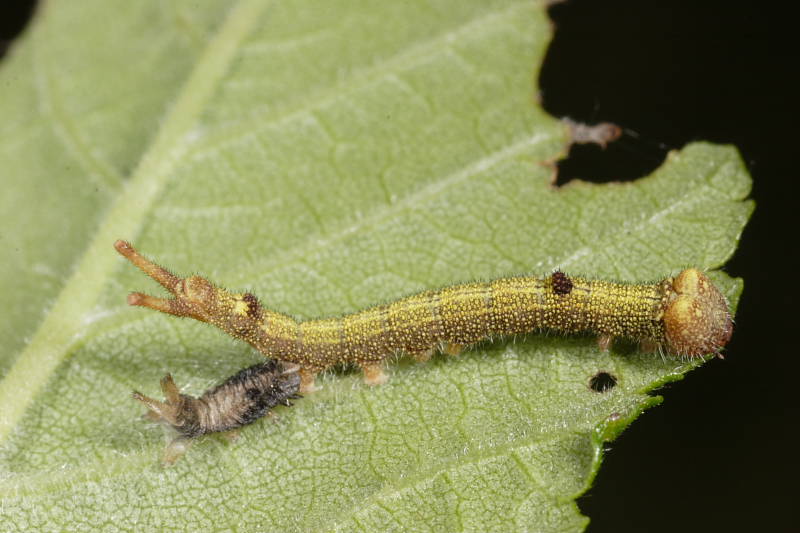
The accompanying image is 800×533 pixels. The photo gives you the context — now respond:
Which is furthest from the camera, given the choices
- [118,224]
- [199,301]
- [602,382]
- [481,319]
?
[118,224]

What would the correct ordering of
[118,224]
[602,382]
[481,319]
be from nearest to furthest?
[602,382]
[481,319]
[118,224]

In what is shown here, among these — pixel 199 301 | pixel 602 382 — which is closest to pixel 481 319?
pixel 602 382

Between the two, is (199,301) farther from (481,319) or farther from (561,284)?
(561,284)

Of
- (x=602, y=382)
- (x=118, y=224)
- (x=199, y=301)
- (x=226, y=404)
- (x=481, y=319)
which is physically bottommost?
(x=226, y=404)

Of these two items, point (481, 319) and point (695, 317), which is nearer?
point (695, 317)

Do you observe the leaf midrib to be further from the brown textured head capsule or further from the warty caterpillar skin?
the brown textured head capsule

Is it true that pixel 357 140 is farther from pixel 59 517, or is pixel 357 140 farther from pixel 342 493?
pixel 59 517

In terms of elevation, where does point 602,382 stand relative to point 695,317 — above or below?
below
